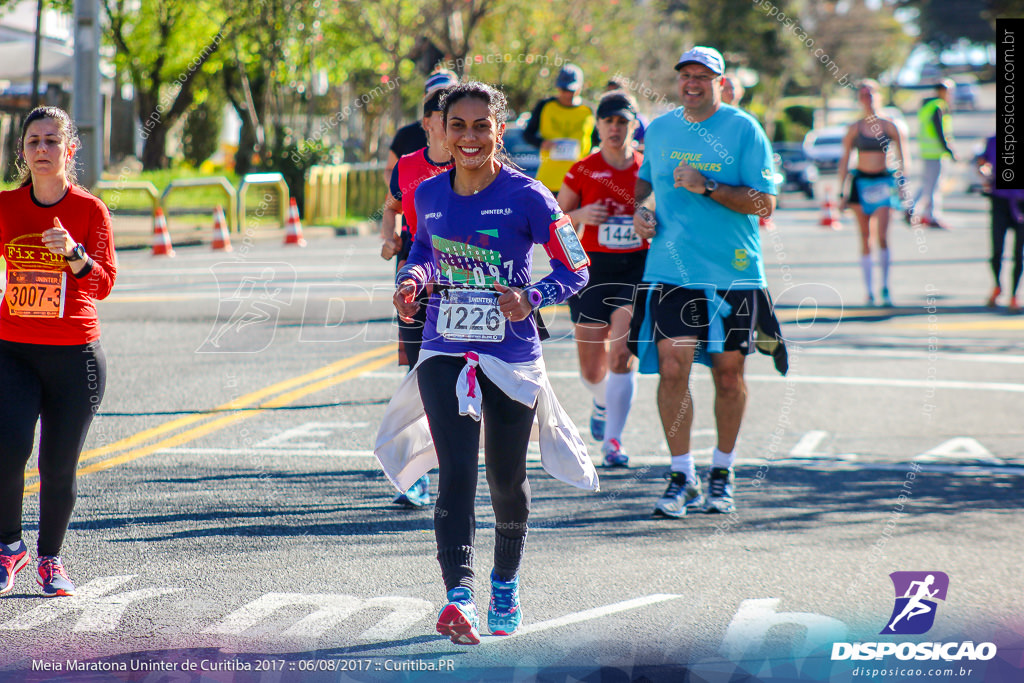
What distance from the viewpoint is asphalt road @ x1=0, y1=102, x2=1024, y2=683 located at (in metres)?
Answer: 4.33

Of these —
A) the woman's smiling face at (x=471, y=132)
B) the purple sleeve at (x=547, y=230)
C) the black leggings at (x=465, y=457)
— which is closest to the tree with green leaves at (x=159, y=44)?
the woman's smiling face at (x=471, y=132)

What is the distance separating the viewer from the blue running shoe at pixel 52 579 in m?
4.79

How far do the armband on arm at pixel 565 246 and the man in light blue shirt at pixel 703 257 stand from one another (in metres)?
1.76

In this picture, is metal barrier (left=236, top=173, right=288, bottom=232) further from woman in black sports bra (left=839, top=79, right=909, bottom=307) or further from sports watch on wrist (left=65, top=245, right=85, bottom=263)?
sports watch on wrist (left=65, top=245, right=85, bottom=263)

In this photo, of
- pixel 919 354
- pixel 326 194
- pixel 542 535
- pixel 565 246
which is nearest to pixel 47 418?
pixel 565 246

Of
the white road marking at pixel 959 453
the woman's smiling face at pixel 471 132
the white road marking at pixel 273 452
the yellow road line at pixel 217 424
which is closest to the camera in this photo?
the woman's smiling face at pixel 471 132

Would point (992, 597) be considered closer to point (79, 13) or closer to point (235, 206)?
point (79, 13)

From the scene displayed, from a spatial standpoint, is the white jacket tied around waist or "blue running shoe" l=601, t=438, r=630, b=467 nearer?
the white jacket tied around waist

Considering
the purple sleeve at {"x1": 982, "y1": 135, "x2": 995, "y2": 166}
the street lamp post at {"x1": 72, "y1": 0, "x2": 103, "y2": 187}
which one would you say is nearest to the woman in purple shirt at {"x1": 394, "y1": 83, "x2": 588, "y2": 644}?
the purple sleeve at {"x1": 982, "y1": 135, "x2": 995, "y2": 166}

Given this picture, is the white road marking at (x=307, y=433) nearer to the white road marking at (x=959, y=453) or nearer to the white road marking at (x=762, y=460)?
the white road marking at (x=762, y=460)

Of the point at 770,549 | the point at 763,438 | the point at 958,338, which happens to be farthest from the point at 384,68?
the point at 770,549

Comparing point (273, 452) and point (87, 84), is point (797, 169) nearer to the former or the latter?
point (87, 84)

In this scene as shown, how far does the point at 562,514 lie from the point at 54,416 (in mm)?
2533

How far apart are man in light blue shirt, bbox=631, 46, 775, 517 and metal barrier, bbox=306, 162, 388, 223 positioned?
58.9 feet
